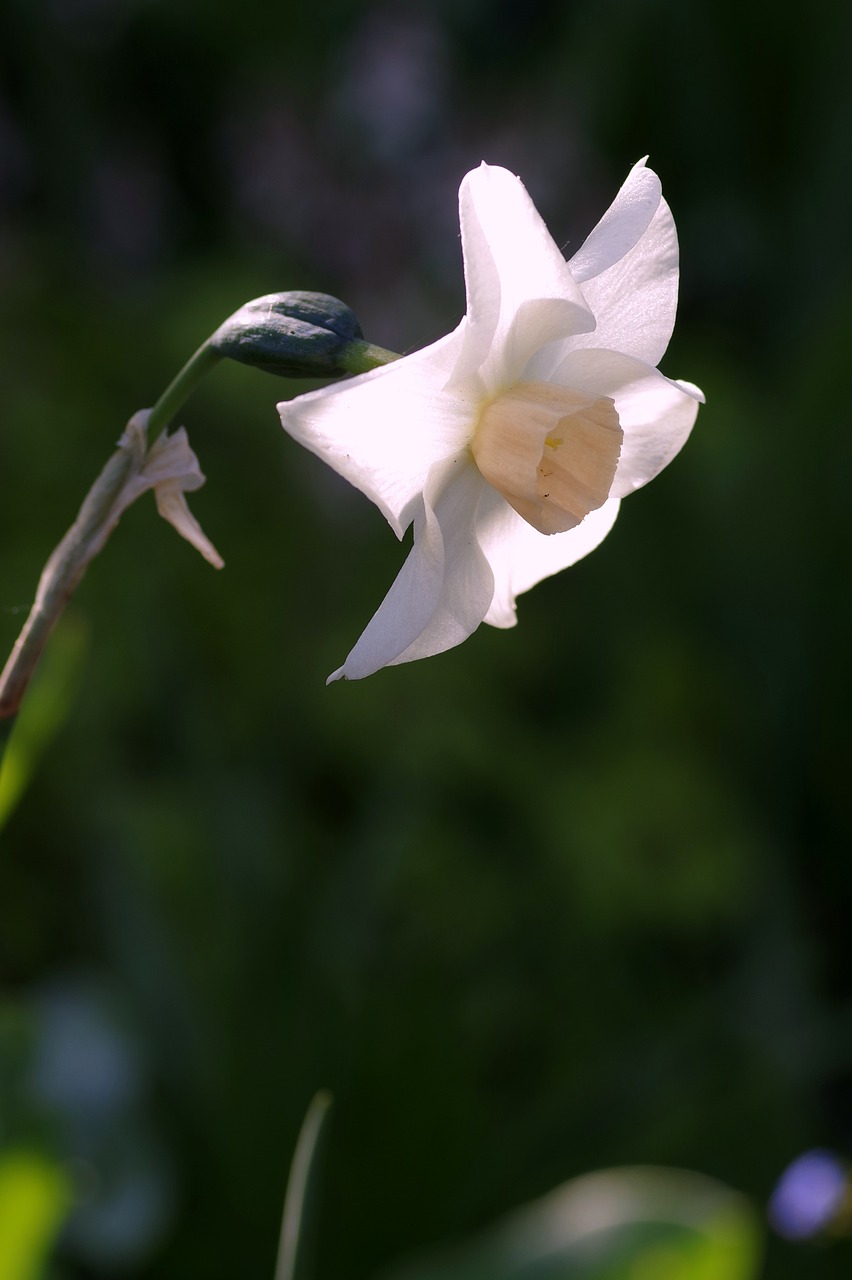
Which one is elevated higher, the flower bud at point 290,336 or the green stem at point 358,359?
the flower bud at point 290,336

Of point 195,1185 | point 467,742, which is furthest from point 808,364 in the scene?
point 195,1185

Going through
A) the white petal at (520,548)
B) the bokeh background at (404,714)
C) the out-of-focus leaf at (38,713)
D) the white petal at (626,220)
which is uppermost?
the white petal at (626,220)

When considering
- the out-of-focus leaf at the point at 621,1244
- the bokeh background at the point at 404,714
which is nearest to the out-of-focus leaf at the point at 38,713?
the bokeh background at the point at 404,714

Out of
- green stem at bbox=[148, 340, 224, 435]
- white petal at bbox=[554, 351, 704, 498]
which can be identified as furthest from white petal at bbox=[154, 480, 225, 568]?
white petal at bbox=[554, 351, 704, 498]

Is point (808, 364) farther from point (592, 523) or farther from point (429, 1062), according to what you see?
point (592, 523)

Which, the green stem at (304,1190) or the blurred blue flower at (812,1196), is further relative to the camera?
the blurred blue flower at (812,1196)

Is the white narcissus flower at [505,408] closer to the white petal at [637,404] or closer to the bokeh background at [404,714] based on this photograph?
the white petal at [637,404]
